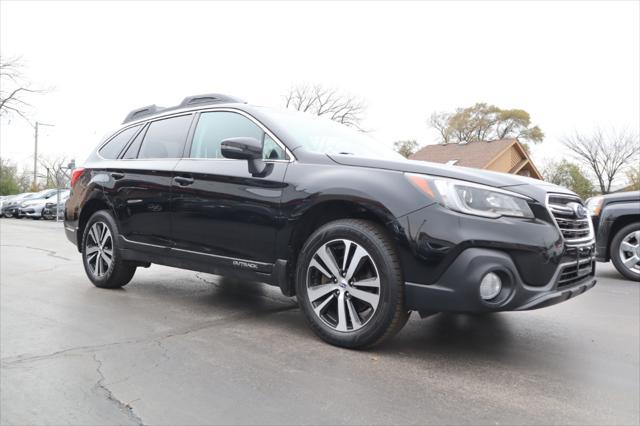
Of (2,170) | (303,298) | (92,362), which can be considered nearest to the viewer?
(92,362)

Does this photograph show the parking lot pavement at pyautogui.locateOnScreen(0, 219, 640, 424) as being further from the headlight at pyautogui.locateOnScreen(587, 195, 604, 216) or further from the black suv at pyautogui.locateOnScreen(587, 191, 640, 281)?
the headlight at pyautogui.locateOnScreen(587, 195, 604, 216)

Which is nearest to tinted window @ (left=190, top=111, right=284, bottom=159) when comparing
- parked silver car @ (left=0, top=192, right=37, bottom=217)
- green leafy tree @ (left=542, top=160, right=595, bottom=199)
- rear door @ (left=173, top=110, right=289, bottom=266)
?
rear door @ (left=173, top=110, right=289, bottom=266)

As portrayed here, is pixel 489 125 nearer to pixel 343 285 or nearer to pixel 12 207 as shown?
pixel 12 207

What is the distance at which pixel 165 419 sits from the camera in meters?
2.22

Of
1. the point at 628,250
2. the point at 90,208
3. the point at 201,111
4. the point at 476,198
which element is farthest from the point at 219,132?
the point at 628,250

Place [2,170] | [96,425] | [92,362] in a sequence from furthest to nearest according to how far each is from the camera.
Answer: [2,170], [92,362], [96,425]

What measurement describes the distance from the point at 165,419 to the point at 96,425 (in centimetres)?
29

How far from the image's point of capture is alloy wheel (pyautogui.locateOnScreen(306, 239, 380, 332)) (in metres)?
3.01

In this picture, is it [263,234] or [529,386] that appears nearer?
[529,386]

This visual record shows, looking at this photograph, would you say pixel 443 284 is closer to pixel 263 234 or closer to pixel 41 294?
pixel 263 234

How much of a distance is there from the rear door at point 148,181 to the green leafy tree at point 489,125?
2239 inches

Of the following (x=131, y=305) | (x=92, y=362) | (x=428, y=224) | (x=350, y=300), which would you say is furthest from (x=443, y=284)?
(x=131, y=305)

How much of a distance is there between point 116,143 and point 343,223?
3.14m

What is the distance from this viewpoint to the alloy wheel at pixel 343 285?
3.01 metres
